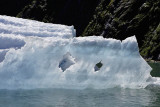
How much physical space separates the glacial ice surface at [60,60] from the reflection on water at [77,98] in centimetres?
81

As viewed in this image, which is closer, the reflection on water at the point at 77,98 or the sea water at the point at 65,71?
the reflection on water at the point at 77,98

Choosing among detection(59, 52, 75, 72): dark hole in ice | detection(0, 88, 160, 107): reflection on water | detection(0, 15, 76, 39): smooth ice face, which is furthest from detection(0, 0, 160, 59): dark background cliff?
detection(0, 88, 160, 107): reflection on water

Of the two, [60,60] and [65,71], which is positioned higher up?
[60,60]

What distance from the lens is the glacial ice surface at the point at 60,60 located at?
2889cm

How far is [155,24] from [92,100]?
112 metres

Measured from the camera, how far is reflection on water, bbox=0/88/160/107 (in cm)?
2615

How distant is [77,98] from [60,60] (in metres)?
4.39

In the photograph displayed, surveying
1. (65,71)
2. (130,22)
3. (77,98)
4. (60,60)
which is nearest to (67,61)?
(60,60)

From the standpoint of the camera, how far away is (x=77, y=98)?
28.4 m

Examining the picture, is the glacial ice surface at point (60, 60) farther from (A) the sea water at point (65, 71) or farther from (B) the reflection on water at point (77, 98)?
(B) the reflection on water at point (77, 98)

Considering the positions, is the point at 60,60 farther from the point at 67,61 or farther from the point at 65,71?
the point at 67,61

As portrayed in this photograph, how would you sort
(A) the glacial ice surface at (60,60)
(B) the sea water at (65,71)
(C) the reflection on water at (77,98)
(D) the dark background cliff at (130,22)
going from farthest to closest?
(D) the dark background cliff at (130,22)
(A) the glacial ice surface at (60,60)
(B) the sea water at (65,71)
(C) the reflection on water at (77,98)

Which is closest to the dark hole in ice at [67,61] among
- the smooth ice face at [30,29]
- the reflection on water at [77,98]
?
the smooth ice face at [30,29]

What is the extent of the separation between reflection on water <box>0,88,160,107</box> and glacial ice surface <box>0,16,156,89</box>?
0.81 m
